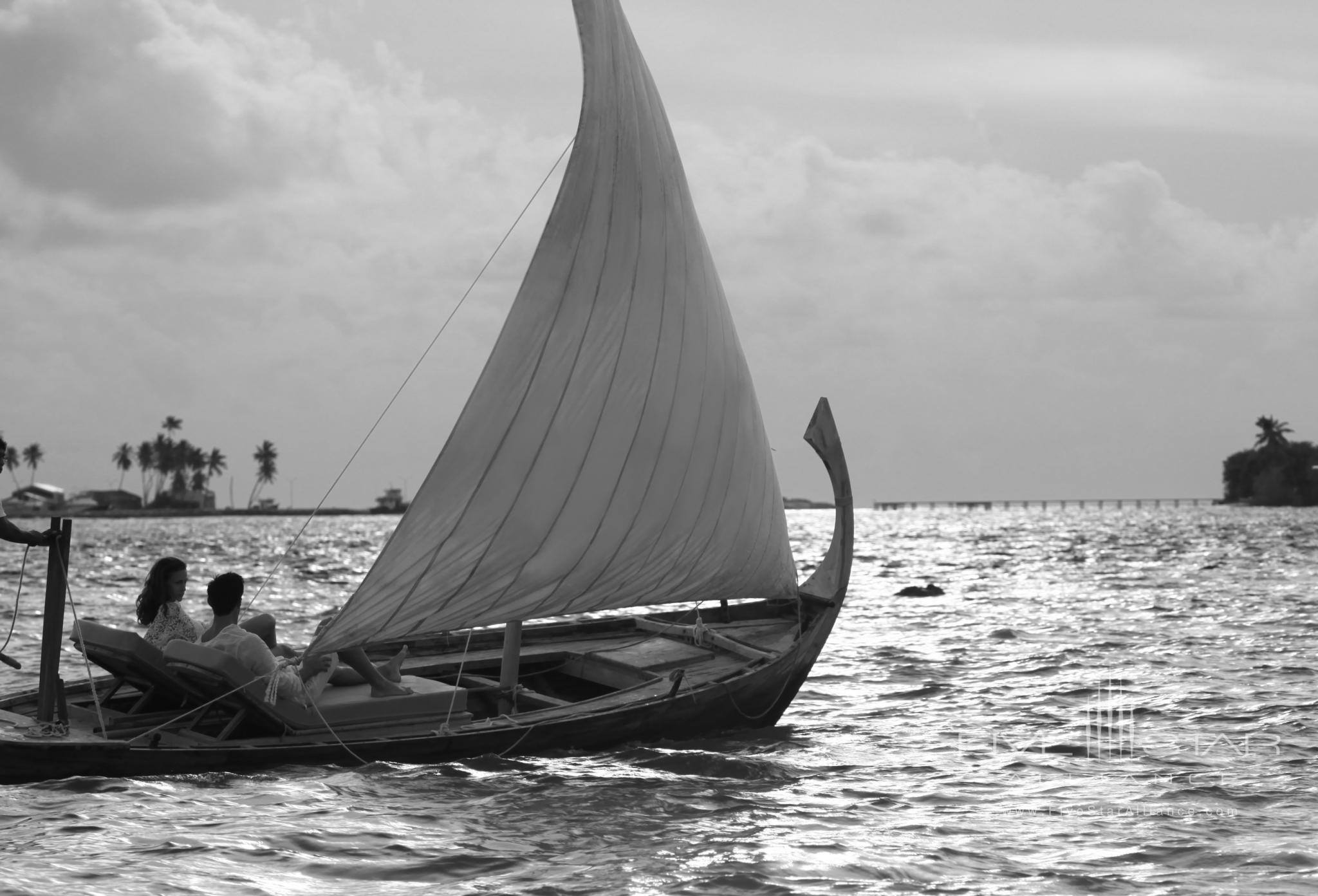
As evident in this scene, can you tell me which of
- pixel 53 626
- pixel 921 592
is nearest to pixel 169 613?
pixel 53 626

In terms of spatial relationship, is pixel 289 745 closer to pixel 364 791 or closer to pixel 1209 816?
pixel 364 791

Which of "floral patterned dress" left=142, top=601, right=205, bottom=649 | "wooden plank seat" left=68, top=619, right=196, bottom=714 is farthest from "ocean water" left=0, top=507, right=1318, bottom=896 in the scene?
"floral patterned dress" left=142, top=601, right=205, bottom=649

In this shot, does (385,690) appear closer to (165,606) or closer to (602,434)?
(165,606)

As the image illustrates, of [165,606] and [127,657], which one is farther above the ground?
[165,606]

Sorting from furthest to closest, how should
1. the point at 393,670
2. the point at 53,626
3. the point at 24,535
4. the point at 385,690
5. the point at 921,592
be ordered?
the point at 921,592 → the point at 393,670 → the point at 385,690 → the point at 53,626 → the point at 24,535

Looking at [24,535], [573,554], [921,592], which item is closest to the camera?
[24,535]

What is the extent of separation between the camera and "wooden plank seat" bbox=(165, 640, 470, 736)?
10812 millimetres

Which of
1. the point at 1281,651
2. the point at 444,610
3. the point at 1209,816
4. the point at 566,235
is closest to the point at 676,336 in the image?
the point at 566,235

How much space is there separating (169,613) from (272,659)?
1289 mm

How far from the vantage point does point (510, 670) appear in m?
13.2

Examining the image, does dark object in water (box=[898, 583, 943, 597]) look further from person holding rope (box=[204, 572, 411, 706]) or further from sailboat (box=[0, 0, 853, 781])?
person holding rope (box=[204, 572, 411, 706])

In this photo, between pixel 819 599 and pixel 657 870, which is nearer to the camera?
pixel 657 870

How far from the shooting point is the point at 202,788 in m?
11.5

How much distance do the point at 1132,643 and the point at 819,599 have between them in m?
12.1
